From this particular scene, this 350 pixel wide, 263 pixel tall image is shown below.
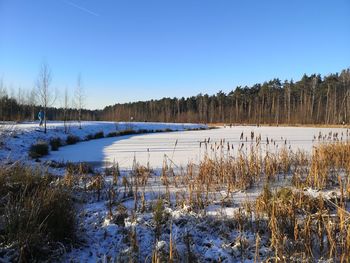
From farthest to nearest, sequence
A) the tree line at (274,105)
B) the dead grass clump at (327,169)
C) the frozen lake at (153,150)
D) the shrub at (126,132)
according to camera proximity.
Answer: the tree line at (274,105)
the shrub at (126,132)
the frozen lake at (153,150)
the dead grass clump at (327,169)

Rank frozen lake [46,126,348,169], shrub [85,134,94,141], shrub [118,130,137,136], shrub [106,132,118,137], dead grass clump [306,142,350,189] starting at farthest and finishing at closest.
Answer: shrub [118,130,137,136] → shrub [106,132,118,137] → shrub [85,134,94,141] → frozen lake [46,126,348,169] → dead grass clump [306,142,350,189]

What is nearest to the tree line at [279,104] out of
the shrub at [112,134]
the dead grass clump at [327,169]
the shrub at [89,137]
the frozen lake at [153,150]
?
the shrub at [112,134]

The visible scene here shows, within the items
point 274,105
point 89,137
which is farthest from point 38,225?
point 274,105

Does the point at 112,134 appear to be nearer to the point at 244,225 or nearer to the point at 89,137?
the point at 89,137

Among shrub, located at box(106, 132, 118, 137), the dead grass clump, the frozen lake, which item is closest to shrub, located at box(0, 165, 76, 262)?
the frozen lake

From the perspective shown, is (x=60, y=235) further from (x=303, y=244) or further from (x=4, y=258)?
(x=303, y=244)

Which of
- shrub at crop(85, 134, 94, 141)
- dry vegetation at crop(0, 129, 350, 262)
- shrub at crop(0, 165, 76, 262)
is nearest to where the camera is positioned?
shrub at crop(0, 165, 76, 262)

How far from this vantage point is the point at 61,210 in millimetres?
3643

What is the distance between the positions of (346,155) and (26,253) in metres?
7.18

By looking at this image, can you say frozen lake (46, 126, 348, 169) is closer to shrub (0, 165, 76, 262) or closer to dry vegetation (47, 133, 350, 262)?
dry vegetation (47, 133, 350, 262)

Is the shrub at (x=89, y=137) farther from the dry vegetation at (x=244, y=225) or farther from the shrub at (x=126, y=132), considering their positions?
the dry vegetation at (x=244, y=225)

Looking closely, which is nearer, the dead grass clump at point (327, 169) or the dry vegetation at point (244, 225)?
the dry vegetation at point (244, 225)

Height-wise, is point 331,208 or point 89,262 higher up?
point 331,208

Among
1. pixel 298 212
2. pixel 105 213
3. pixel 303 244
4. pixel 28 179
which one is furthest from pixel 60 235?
pixel 298 212
